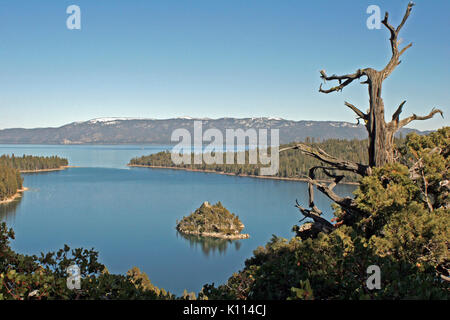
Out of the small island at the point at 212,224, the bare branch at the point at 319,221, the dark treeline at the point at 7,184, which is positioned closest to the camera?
the bare branch at the point at 319,221

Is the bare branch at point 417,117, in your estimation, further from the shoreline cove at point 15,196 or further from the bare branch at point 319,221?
the shoreline cove at point 15,196

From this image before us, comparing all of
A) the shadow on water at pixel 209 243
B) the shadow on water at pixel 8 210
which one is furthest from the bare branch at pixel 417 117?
the shadow on water at pixel 8 210

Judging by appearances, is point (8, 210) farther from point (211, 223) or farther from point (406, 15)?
point (406, 15)

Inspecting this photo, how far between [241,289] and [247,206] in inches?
2620

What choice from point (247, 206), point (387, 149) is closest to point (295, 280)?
point (387, 149)

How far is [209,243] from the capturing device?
51.3m

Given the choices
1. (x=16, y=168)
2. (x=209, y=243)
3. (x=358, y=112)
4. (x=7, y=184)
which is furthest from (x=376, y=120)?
(x=16, y=168)

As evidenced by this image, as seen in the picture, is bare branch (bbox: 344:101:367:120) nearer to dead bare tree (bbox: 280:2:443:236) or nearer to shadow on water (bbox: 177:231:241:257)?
dead bare tree (bbox: 280:2:443:236)

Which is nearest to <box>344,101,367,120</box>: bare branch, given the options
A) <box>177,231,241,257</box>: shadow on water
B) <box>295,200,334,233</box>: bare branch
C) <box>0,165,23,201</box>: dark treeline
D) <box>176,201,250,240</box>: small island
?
<box>295,200,334,233</box>: bare branch

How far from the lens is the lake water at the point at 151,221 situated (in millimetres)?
41062

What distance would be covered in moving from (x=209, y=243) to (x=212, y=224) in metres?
5.14

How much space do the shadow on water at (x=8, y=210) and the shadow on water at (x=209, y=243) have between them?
26.2 m
